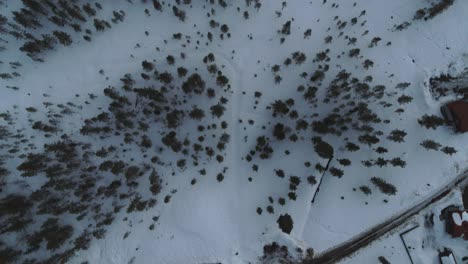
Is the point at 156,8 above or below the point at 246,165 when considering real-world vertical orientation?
above

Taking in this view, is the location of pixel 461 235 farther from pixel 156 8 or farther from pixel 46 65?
pixel 46 65

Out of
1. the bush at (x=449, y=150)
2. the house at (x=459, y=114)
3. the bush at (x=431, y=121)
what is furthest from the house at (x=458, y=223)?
the bush at (x=431, y=121)

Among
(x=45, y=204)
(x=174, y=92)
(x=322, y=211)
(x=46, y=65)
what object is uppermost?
(x=46, y=65)

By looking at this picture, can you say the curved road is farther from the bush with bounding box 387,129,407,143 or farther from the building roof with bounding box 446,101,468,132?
the bush with bounding box 387,129,407,143

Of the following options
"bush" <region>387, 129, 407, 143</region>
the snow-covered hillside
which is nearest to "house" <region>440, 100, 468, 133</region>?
the snow-covered hillside

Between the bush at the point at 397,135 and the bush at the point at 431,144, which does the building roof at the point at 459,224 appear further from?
the bush at the point at 397,135

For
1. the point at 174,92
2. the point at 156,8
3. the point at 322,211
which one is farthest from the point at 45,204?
the point at 322,211
